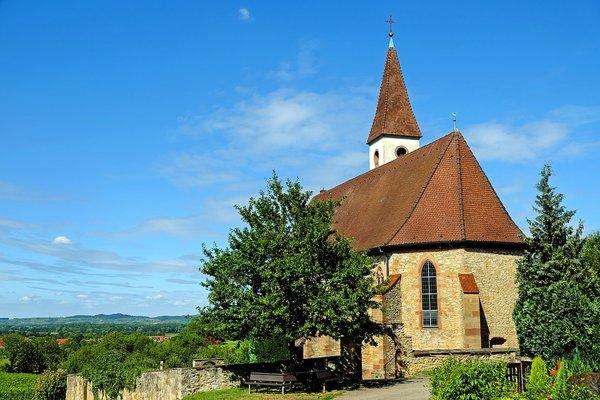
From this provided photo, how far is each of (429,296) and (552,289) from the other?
568cm

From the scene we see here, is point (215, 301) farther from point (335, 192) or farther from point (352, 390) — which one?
point (335, 192)

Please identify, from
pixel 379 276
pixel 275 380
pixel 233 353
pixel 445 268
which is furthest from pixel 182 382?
pixel 233 353

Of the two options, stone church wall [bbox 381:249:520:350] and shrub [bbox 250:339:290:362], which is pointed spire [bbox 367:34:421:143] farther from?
shrub [bbox 250:339:290:362]

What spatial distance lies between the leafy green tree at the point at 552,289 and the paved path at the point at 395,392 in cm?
574

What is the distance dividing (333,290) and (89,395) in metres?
18.5

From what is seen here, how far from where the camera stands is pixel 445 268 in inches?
1118

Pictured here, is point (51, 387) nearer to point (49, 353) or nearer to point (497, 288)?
point (497, 288)

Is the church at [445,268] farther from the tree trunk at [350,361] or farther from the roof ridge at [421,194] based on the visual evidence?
the tree trunk at [350,361]

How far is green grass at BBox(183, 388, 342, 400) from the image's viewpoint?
68.9 feet

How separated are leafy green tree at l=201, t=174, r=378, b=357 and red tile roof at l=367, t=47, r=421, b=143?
20.6 meters

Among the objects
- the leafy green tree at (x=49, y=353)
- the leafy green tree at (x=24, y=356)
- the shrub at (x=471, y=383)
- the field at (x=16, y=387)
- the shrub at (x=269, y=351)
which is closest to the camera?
the shrub at (x=471, y=383)

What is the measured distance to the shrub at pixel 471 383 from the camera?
14.1 meters

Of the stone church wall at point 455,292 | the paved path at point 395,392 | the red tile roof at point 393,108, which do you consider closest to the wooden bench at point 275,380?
the paved path at point 395,392

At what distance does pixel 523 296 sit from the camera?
87.4 ft
